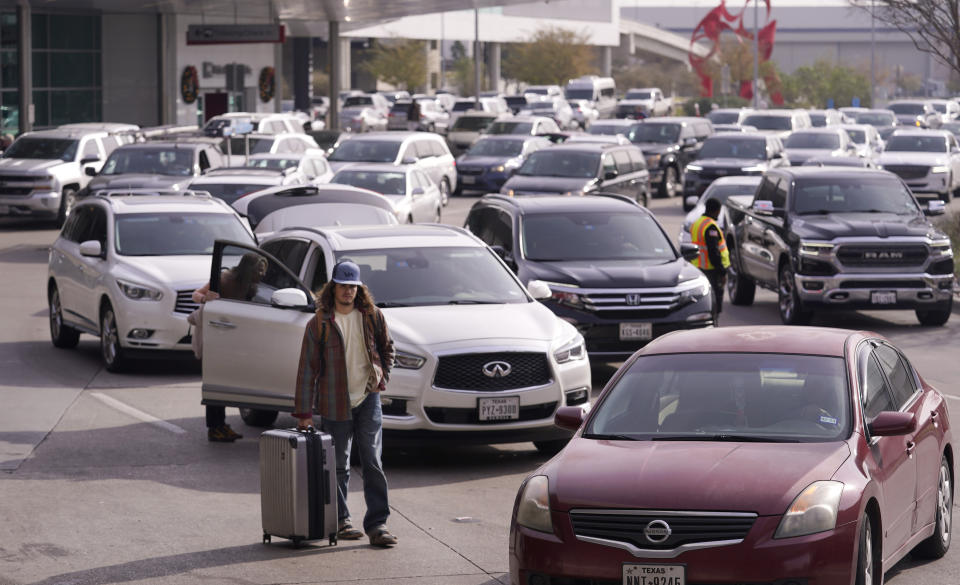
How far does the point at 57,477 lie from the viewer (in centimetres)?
1129

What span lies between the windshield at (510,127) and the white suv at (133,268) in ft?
99.0

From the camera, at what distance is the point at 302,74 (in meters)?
88.3

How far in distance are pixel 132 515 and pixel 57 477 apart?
148 centimetres

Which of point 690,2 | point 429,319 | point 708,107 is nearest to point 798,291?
point 429,319

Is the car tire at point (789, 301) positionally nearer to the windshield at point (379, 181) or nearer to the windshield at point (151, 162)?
the windshield at point (379, 181)

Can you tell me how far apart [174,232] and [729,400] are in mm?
10933

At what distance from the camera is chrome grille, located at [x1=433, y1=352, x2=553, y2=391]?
37.5 feet

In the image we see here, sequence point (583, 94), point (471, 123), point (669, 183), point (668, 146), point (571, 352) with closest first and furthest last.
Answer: point (571, 352), point (669, 183), point (668, 146), point (471, 123), point (583, 94)

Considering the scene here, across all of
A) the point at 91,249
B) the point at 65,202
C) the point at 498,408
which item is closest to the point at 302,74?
the point at 65,202

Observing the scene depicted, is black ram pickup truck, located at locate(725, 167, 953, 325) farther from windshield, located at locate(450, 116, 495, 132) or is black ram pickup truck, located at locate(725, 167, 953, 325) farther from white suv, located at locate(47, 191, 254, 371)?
windshield, located at locate(450, 116, 495, 132)

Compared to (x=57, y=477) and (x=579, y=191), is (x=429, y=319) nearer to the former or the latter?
(x=57, y=477)

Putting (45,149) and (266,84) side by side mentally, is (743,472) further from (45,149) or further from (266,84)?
(266,84)

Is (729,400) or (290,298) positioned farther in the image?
(290,298)

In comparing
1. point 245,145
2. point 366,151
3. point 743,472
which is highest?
point 245,145
